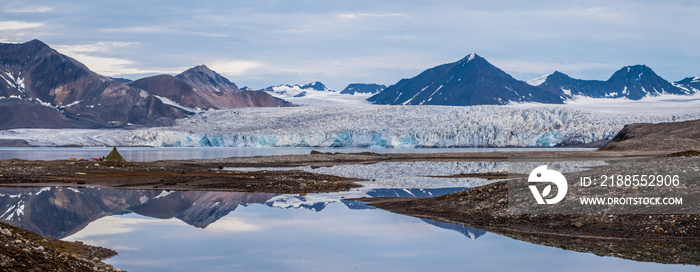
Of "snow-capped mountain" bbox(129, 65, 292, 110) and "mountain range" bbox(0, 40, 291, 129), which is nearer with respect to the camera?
"mountain range" bbox(0, 40, 291, 129)

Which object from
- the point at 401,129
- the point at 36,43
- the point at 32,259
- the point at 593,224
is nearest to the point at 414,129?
the point at 401,129

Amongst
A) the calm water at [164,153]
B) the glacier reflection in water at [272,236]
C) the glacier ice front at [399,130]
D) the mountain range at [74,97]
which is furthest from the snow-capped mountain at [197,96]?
the glacier reflection in water at [272,236]

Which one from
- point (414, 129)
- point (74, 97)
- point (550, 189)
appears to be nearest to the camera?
point (550, 189)

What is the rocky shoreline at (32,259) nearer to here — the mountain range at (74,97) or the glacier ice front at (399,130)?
the glacier ice front at (399,130)

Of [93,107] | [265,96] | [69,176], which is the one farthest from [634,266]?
[265,96]

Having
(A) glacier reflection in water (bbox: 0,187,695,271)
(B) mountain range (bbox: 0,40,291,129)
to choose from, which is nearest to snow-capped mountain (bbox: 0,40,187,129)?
(B) mountain range (bbox: 0,40,291,129)

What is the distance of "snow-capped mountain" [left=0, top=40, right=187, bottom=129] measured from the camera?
402 ft

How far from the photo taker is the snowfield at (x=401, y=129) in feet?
220

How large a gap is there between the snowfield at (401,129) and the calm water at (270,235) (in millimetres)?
46188

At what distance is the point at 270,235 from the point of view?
14.1 m

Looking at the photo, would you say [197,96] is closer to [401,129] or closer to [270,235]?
[401,129]

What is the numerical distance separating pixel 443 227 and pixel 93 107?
135 meters

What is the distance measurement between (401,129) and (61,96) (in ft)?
331

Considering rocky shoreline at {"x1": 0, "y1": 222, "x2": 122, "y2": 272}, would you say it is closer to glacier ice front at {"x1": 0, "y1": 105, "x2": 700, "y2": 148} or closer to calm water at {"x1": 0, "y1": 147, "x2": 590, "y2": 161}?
calm water at {"x1": 0, "y1": 147, "x2": 590, "y2": 161}
